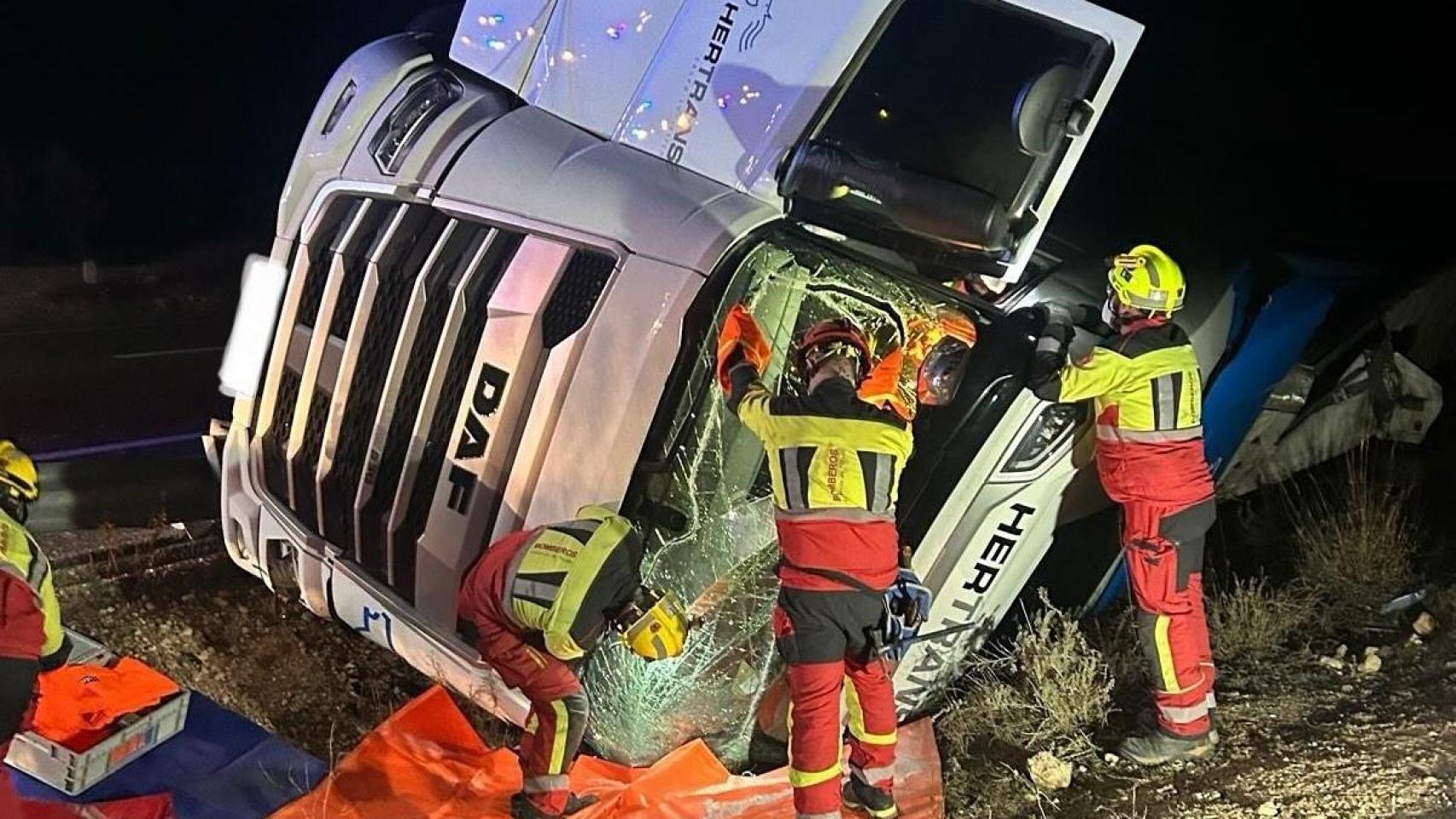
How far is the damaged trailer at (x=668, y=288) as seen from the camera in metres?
3.37

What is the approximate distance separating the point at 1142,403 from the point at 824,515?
3.15 feet

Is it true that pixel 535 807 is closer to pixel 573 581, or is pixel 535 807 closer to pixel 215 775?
pixel 573 581

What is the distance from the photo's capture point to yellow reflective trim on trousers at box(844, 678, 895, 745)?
11.7 ft

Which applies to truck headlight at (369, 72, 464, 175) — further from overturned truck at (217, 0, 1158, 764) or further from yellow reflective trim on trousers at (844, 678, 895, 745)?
yellow reflective trim on trousers at (844, 678, 895, 745)

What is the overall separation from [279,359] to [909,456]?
2125mm

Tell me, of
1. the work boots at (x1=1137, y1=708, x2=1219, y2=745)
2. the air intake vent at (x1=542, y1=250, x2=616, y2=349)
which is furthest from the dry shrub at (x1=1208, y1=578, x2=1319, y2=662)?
the air intake vent at (x1=542, y1=250, x2=616, y2=349)

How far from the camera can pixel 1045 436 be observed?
11.6 ft

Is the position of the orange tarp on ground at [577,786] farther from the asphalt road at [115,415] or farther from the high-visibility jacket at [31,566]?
the asphalt road at [115,415]

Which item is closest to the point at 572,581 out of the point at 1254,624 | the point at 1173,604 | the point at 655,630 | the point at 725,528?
the point at 655,630

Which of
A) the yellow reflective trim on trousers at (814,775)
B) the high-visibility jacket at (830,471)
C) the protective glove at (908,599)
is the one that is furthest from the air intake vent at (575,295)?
the yellow reflective trim on trousers at (814,775)

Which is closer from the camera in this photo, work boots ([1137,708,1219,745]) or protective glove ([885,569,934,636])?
protective glove ([885,569,934,636])

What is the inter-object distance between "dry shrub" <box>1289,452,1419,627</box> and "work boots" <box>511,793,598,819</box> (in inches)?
101

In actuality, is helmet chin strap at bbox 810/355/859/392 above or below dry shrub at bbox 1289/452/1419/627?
above

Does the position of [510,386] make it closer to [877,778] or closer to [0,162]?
[877,778]
